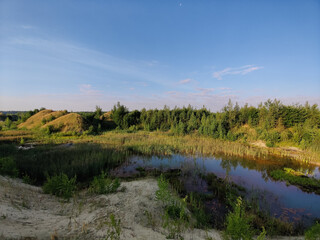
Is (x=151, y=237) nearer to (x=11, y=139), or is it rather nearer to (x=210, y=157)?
(x=210, y=157)

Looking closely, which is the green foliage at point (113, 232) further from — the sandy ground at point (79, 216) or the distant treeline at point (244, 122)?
the distant treeline at point (244, 122)

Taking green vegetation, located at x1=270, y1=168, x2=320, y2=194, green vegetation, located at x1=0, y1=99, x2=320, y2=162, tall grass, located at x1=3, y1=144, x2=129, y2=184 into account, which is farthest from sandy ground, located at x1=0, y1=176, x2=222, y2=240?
green vegetation, located at x1=0, y1=99, x2=320, y2=162

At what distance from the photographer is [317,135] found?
12.6 meters

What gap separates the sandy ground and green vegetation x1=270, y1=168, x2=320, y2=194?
633cm

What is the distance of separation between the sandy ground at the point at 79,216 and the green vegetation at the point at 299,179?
633cm

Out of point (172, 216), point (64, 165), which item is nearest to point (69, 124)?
point (64, 165)

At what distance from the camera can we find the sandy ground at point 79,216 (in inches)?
103

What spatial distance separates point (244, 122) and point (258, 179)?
50.9ft

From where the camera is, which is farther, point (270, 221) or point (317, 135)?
point (317, 135)

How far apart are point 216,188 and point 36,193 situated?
268 inches

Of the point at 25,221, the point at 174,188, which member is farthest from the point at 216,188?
the point at 25,221

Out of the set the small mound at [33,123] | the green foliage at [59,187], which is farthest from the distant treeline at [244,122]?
the green foliage at [59,187]

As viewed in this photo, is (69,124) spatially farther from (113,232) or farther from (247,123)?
(247,123)

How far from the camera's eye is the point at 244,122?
2080cm
